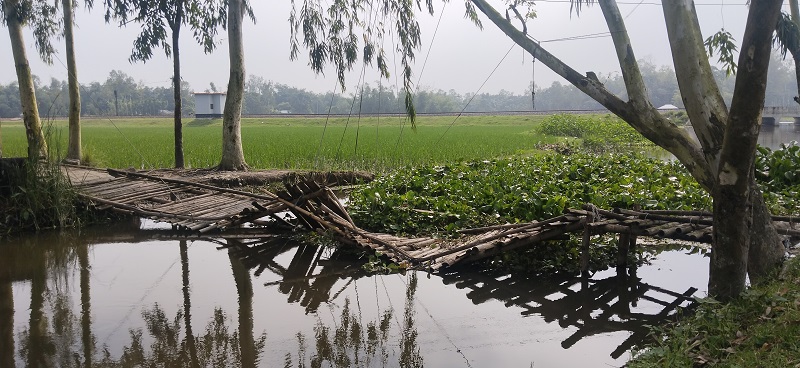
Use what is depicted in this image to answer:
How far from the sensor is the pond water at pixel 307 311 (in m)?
4.72

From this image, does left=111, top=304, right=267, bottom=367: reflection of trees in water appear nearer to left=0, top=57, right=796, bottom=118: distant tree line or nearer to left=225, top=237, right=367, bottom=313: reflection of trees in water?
left=225, top=237, right=367, bottom=313: reflection of trees in water

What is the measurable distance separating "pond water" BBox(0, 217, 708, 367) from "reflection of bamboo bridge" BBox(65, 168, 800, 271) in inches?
10.9

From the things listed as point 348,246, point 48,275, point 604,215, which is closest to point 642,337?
point 604,215

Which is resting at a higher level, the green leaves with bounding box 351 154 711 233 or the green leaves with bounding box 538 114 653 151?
the green leaves with bounding box 538 114 653 151

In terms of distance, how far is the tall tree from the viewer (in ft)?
45.3

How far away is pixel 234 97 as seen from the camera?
45.9 ft

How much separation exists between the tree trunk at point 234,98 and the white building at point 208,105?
30.9m

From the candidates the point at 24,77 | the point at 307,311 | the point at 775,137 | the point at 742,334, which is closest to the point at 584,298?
the point at 742,334

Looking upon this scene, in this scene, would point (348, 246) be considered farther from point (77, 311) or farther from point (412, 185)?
point (77, 311)

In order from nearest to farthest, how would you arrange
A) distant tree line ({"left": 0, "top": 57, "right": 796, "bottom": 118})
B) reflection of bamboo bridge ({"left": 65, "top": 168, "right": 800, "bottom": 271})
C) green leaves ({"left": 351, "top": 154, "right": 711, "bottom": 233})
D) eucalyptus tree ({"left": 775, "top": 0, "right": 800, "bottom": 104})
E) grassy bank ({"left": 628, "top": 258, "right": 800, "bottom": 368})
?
grassy bank ({"left": 628, "top": 258, "right": 800, "bottom": 368})
eucalyptus tree ({"left": 775, "top": 0, "right": 800, "bottom": 104})
reflection of bamboo bridge ({"left": 65, "top": 168, "right": 800, "bottom": 271})
green leaves ({"left": 351, "top": 154, "right": 711, "bottom": 233})
distant tree line ({"left": 0, "top": 57, "right": 796, "bottom": 118})

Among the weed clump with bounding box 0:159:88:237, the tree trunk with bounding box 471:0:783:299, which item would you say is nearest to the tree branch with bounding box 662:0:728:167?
the tree trunk with bounding box 471:0:783:299

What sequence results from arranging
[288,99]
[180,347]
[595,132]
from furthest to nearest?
1. [288,99]
2. [595,132]
3. [180,347]

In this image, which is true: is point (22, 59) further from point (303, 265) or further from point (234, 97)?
point (303, 265)

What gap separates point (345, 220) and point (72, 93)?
10423 mm
